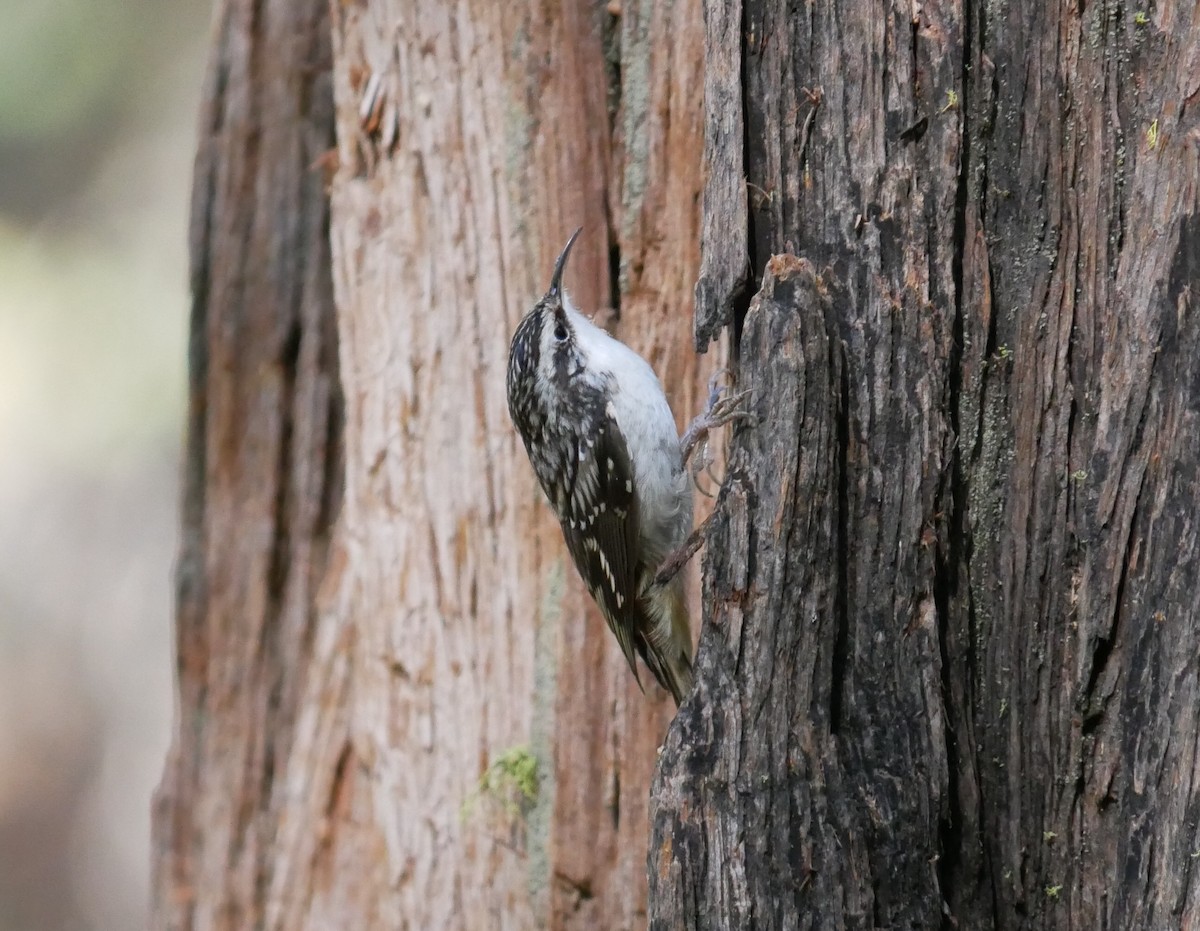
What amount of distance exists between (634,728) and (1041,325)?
1.59 m

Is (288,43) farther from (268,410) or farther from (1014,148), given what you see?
(1014,148)

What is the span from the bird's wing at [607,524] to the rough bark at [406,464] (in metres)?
0.18

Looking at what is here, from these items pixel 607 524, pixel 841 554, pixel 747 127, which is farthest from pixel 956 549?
pixel 607 524

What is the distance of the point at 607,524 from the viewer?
3.35 m

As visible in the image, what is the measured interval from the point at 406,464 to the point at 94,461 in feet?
19.4

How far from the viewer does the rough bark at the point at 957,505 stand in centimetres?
213

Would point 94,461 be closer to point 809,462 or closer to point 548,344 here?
point 548,344

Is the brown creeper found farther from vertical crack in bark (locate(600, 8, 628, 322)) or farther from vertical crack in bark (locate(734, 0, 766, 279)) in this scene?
vertical crack in bark (locate(734, 0, 766, 279))

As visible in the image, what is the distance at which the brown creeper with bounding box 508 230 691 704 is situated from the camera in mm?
3230

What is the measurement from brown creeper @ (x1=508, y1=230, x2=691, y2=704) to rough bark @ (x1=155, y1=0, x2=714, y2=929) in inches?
5.6

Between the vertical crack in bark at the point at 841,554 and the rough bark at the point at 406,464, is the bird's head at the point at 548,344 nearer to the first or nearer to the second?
the rough bark at the point at 406,464

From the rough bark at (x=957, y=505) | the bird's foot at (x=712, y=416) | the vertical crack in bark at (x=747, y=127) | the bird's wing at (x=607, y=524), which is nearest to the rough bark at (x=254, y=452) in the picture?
the bird's wing at (x=607, y=524)

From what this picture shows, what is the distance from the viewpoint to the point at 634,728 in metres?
3.30

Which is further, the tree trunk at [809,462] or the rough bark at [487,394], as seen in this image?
the rough bark at [487,394]
